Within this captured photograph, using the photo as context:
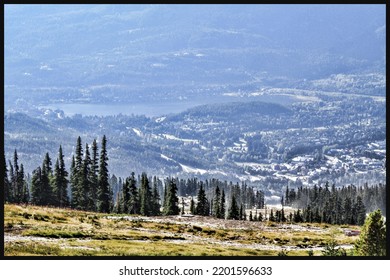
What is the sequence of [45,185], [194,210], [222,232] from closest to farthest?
[222,232]
[45,185]
[194,210]

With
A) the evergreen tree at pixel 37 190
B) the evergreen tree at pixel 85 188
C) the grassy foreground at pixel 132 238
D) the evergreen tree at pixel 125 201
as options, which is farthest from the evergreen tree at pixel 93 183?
the grassy foreground at pixel 132 238

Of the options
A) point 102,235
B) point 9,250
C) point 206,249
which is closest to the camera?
point 9,250

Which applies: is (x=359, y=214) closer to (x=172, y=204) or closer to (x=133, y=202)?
(x=172, y=204)

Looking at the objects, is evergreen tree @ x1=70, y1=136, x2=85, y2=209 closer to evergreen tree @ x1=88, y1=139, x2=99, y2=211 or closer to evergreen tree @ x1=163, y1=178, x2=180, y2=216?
evergreen tree @ x1=88, y1=139, x2=99, y2=211

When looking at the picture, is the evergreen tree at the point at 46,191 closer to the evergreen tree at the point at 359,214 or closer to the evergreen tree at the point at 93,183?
the evergreen tree at the point at 93,183

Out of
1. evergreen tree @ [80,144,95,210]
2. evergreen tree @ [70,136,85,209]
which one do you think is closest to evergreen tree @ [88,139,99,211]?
evergreen tree @ [80,144,95,210]

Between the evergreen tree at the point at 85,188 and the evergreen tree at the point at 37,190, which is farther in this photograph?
the evergreen tree at the point at 85,188

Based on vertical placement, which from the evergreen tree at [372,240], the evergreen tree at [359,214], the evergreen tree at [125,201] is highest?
the evergreen tree at [372,240]

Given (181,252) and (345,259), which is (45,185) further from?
(345,259)
